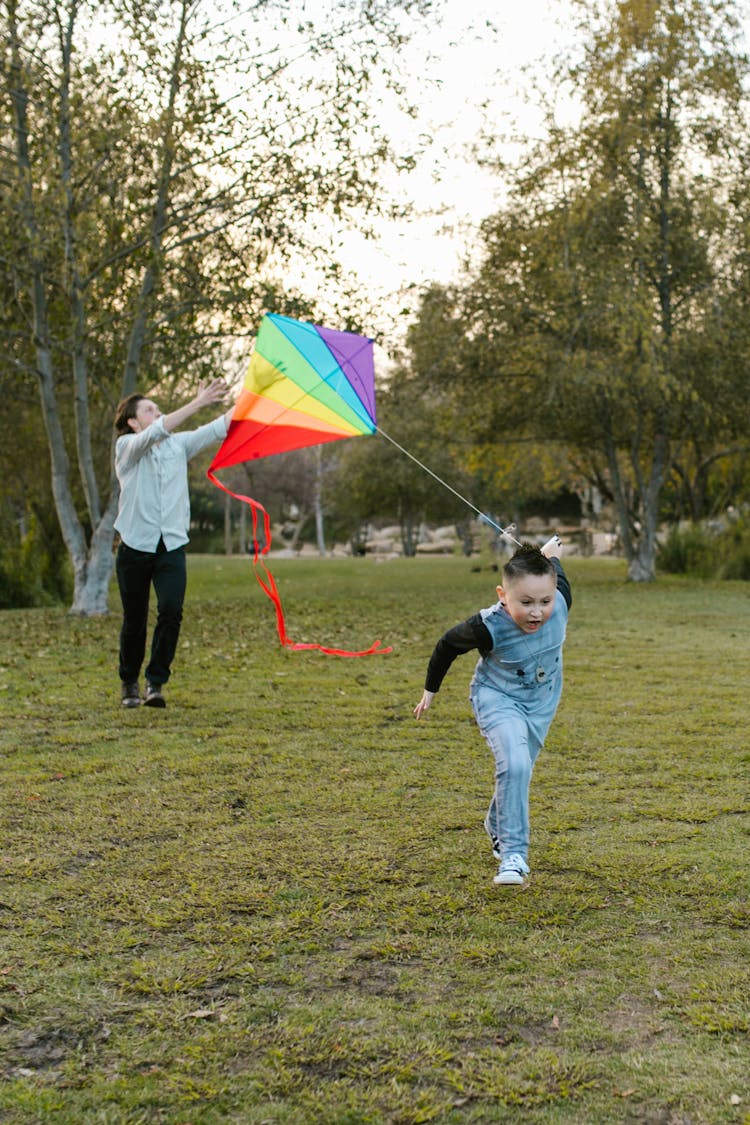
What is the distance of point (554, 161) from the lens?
79.0 ft

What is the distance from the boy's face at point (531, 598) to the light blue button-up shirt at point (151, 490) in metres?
4.16

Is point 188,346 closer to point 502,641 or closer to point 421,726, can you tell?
point 421,726

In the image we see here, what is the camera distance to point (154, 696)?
8672 millimetres

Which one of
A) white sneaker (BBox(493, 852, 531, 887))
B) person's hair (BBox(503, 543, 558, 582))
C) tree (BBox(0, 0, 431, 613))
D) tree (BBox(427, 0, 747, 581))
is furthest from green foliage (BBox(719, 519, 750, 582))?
white sneaker (BBox(493, 852, 531, 887))

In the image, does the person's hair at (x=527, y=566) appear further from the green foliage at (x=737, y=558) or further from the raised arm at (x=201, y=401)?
the green foliage at (x=737, y=558)

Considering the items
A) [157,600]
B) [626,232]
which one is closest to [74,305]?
[157,600]

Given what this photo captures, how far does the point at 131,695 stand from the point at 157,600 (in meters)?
0.83

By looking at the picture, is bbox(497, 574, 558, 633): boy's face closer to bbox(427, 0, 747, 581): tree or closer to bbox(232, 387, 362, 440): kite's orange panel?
bbox(232, 387, 362, 440): kite's orange panel

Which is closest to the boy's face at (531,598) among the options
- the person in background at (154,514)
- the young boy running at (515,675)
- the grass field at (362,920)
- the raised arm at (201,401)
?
the young boy running at (515,675)

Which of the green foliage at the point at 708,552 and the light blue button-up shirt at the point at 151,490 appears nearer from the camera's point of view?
the light blue button-up shirt at the point at 151,490

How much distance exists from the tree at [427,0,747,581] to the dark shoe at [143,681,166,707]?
1660 cm

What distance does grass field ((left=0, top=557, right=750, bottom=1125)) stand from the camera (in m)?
2.99

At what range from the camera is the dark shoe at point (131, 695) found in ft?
28.6

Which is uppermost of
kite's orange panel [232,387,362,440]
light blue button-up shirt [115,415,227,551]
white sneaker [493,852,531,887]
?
kite's orange panel [232,387,362,440]
